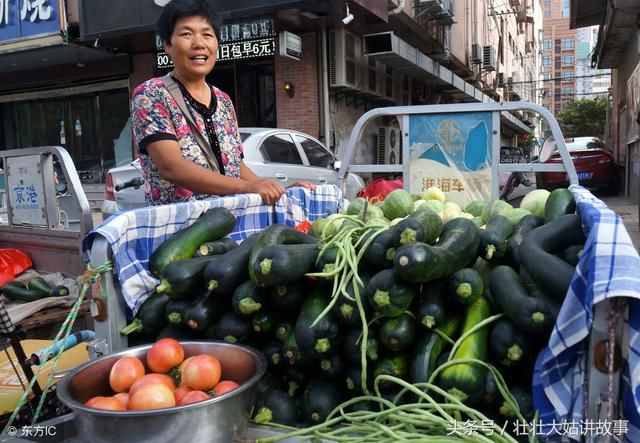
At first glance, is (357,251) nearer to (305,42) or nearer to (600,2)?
(305,42)

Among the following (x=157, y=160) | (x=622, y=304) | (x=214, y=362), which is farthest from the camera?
(x=157, y=160)

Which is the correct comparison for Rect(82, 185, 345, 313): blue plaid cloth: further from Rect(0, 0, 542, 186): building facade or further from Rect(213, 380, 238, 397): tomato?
Rect(0, 0, 542, 186): building facade

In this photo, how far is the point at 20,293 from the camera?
420cm

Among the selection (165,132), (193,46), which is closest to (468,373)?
(165,132)

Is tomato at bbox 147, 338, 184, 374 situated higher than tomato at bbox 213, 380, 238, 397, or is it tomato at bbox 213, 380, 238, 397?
tomato at bbox 147, 338, 184, 374

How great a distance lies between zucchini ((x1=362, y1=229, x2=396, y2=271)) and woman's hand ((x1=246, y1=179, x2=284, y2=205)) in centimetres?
102

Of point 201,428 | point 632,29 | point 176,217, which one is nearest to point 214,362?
point 201,428

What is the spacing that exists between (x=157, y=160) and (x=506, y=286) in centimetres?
166

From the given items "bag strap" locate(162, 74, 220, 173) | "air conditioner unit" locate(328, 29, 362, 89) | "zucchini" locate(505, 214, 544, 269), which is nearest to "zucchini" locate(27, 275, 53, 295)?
"bag strap" locate(162, 74, 220, 173)

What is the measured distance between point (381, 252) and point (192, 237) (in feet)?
2.71

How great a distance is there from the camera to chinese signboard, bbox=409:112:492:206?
3874 mm

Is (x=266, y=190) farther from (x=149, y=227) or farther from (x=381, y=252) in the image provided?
(x=381, y=252)

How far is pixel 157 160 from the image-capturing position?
261 centimetres

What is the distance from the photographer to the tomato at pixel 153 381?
1.60m
